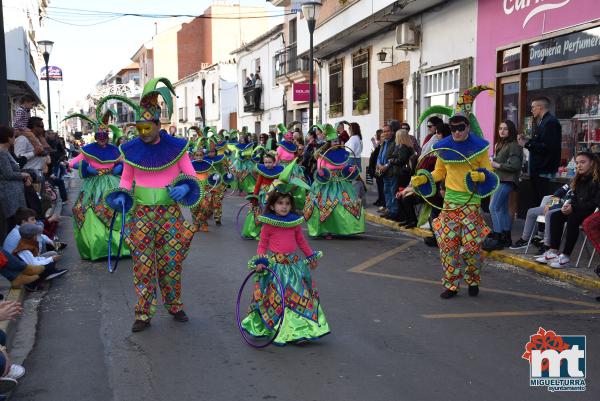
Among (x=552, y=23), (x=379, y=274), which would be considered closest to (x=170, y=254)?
(x=379, y=274)

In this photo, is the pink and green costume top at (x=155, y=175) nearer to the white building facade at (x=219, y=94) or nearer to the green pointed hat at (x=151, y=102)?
the green pointed hat at (x=151, y=102)

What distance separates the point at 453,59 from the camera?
14.6 metres

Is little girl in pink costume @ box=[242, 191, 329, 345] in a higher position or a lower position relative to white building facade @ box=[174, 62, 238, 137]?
lower

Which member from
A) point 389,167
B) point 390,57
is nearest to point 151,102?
point 389,167

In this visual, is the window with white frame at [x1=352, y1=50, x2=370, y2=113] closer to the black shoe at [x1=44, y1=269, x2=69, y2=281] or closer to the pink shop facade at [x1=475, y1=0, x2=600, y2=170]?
the pink shop facade at [x1=475, y1=0, x2=600, y2=170]

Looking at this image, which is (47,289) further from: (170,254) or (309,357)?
(309,357)

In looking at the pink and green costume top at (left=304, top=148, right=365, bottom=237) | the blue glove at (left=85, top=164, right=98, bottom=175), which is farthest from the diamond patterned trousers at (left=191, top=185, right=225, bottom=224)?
the blue glove at (left=85, top=164, right=98, bottom=175)

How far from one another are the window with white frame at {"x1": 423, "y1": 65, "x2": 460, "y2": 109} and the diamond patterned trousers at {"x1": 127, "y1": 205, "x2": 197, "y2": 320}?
33.2 ft

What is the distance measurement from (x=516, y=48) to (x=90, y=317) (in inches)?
369

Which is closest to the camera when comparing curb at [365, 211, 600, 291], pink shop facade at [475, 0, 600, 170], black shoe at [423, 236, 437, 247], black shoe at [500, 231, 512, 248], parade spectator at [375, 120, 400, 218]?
curb at [365, 211, 600, 291]

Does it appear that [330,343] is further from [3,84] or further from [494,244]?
[3,84]

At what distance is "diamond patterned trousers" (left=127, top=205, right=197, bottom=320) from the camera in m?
5.71

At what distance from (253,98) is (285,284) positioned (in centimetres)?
3102

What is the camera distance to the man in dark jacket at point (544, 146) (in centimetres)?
952
